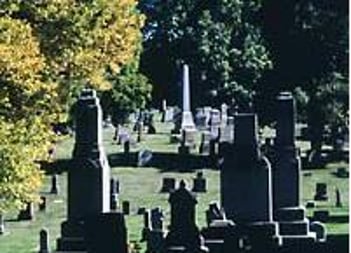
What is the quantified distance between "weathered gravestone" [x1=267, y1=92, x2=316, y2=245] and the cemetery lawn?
2.83 feet

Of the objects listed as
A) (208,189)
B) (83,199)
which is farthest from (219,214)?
(208,189)

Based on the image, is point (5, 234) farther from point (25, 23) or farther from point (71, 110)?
point (71, 110)

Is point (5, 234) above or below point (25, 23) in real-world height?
below

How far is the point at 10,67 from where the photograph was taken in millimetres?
23250

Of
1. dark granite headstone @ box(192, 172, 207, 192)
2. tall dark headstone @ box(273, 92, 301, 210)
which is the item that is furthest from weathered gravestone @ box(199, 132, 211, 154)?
tall dark headstone @ box(273, 92, 301, 210)

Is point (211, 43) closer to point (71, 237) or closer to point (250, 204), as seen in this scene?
point (250, 204)

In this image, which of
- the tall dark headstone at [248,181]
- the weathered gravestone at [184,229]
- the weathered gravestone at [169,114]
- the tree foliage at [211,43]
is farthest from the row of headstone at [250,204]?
the weathered gravestone at [169,114]

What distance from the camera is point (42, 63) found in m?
25.0

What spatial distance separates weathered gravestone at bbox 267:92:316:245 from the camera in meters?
26.0

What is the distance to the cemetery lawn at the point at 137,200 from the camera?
26547mm

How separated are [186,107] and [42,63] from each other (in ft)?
119

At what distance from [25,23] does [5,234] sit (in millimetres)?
4945

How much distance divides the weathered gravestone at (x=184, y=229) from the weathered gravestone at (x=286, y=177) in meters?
5.33

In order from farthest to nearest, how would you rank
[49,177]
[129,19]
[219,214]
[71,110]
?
1. [49,177]
2. [71,110]
3. [129,19]
4. [219,214]
